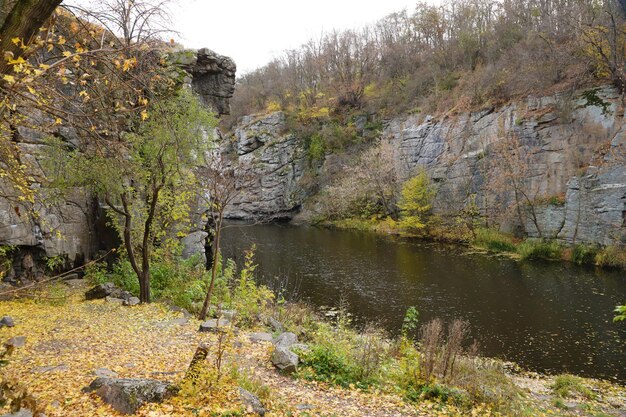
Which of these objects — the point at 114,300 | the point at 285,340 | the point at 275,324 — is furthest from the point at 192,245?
the point at 285,340

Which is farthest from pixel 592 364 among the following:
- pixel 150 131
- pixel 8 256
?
pixel 8 256

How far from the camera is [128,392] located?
14.9 feet

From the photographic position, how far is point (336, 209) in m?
41.7

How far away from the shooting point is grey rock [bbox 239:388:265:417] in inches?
194

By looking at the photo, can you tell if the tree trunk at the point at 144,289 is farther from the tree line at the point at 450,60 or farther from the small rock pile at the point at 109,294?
the tree line at the point at 450,60

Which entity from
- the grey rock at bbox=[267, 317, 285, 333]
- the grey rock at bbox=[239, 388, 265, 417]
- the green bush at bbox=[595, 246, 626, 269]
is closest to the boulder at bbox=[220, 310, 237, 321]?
the grey rock at bbox=[267, 317, 285, 333]

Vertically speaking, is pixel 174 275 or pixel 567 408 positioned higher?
pixel 174 275

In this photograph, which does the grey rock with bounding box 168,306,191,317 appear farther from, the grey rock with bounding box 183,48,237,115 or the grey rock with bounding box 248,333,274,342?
the grey rock with bounding box 183,48,237,115

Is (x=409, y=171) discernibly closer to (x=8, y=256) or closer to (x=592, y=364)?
(x=592, y=364)

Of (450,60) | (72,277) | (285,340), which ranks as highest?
(450,60)

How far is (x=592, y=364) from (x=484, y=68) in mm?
32809

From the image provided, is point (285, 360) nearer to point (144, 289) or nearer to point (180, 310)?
point (180, 310)

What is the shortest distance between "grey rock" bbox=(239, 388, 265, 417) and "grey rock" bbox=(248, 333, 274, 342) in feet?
12.1

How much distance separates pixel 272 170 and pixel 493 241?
29.2m
